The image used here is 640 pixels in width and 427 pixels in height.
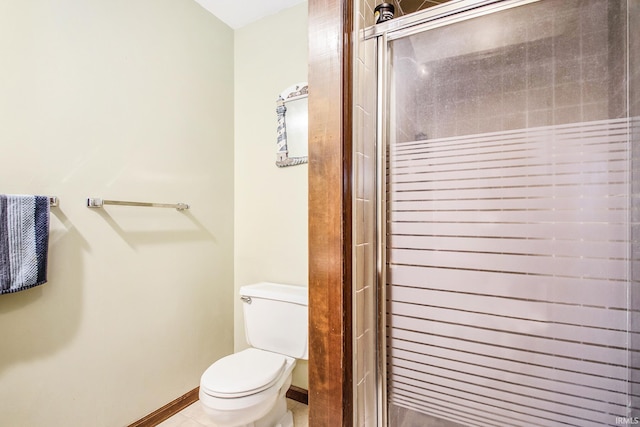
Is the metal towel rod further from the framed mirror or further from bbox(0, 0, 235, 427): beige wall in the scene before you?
the framed mirror

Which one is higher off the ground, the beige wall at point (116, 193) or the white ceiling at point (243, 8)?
the white ceiling at point (243, 8)

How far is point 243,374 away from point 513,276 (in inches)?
45.5

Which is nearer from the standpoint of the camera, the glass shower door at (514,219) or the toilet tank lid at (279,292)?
the glass shower door at (514,219)

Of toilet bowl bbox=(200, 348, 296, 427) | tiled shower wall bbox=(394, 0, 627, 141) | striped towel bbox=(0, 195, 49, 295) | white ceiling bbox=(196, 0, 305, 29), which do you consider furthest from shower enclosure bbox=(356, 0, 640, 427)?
striped towel bbox=(0, 195, 49, 295)

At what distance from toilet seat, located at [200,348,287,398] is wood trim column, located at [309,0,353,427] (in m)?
0.33

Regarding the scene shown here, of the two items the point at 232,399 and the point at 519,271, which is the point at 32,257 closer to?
the point at 232,399

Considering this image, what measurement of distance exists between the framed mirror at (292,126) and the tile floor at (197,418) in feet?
4.69

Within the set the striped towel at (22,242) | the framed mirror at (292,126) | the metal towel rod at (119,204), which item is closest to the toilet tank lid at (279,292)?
the metal towel rod at (119,204)

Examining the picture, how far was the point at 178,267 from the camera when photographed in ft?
5.40

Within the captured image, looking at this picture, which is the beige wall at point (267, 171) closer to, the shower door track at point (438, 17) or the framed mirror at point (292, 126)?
the framed mirror at point (292, 126)

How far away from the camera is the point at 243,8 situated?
180 cm

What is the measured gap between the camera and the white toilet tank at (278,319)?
4.87ft

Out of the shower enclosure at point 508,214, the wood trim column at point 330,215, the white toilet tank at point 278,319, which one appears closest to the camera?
the shower enclosure at point 508,214

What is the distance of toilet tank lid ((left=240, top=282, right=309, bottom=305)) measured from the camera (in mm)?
1493
